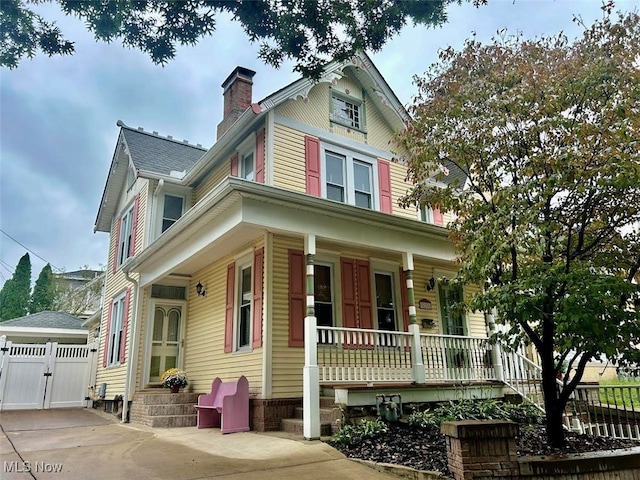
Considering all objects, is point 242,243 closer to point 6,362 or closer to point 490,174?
point 490,174

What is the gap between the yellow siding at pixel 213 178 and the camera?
436 inches

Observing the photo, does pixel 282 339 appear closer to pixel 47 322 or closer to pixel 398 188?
pixel 398 188

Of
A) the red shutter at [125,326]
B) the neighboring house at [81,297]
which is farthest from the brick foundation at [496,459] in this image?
the neighboring house at [81,297]

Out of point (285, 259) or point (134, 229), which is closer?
point (285, 259)

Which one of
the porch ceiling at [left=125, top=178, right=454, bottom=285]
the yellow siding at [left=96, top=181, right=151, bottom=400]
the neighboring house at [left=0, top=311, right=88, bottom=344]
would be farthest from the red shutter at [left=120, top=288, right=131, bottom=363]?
the neighboring house at [left=0, top=311, right=88, bottom=344]

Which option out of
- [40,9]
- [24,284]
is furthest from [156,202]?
[24,284]

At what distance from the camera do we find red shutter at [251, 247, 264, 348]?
827 centimetres

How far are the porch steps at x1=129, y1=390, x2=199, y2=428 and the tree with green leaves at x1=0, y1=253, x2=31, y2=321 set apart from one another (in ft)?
90.6

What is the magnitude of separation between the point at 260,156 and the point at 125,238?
20.7 feet

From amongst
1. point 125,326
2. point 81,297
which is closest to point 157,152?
point 125,326

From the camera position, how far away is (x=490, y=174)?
6.71 m

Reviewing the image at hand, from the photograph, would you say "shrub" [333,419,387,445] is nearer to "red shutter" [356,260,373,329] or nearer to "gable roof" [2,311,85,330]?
"red shutter" [356,260,373,329]

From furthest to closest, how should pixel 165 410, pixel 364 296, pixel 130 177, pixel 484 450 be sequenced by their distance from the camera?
1. pixel 130 177
2. pixel 364 296
3. pixel 165 410
4. pixel 484 450

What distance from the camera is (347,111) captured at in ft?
37.3
